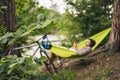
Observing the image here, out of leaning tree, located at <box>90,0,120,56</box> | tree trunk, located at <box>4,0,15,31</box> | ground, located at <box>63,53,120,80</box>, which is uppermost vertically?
tree trunk, located at <box>4,0,15,31</box>

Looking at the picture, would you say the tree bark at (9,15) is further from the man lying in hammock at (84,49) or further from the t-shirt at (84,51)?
the t-shirt at (84,51)

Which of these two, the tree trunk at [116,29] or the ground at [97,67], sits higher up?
the tree trunk at [116,29]

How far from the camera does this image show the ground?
18.4 ft

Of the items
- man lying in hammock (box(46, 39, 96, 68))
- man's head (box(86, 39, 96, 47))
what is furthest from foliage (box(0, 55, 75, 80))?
man's head (box(86, 39, 96, 47))

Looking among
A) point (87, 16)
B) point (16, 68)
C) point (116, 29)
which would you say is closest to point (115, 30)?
point (116, 29)

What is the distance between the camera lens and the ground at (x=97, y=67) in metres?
5.61

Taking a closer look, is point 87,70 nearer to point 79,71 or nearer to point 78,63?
point 79,71

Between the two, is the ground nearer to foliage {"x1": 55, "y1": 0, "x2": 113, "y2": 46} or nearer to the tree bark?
the tree bark

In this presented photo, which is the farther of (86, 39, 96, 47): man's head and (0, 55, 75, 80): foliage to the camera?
(86, 39, 96, 47): man's head

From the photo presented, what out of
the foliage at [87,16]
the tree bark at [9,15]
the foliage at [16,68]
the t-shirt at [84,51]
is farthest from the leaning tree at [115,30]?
the foliage at [16,68]

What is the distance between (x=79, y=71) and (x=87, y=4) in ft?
10.9

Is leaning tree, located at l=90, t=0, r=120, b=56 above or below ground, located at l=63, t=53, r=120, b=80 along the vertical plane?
above

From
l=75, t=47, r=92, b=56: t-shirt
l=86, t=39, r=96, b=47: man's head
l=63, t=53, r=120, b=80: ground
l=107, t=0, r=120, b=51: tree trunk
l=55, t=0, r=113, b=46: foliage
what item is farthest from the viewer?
l=55, t=0, r=113, b=46: foliage

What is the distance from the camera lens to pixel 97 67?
617 centimetres
